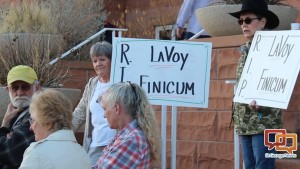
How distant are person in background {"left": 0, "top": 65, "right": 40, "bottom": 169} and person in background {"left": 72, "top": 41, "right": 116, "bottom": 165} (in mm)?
609

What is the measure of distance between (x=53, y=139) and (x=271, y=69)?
1963 millimetres

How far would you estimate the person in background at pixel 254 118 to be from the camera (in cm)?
613

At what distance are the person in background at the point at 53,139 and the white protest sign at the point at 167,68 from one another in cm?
143

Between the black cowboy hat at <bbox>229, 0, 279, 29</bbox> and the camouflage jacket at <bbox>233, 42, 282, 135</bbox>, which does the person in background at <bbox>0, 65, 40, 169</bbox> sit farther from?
the black cowboy hat at <bbox>229, 0, 279, 29</bbox>

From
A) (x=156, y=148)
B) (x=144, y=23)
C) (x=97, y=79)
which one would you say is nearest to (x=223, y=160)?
(x=97, y=79)

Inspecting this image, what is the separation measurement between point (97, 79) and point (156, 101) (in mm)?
764

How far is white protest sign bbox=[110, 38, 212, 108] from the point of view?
640 cm

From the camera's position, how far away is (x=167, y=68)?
6.43m

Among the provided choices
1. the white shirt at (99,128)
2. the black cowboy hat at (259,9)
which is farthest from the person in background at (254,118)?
the white shirt at (99,128)

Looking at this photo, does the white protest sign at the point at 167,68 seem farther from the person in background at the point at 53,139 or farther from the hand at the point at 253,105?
the person in background at the point at 53,139

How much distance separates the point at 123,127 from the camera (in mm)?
5004

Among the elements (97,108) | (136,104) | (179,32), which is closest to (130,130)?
(136,104)

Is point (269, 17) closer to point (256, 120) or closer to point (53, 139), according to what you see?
point (256, 120)

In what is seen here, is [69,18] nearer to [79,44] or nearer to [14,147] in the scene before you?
[79,44]
